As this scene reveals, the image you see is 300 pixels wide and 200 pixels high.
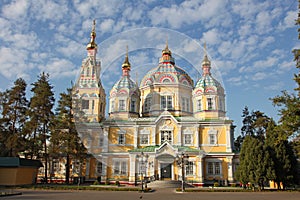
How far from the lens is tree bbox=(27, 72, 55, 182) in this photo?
32938 mm

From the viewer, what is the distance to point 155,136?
33.9 metres

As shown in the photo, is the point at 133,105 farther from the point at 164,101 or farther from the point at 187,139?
the point at 187,139

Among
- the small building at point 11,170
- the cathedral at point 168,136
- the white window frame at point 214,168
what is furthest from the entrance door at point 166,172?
the small building at point 11,170

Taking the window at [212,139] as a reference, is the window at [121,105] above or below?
above

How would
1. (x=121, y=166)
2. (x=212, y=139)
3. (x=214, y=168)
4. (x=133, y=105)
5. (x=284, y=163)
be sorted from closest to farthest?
(x=284, y=163)
(x=214, y=168)
(x=121, y=166)
(x=212, y=139)
(x=133, y=105)

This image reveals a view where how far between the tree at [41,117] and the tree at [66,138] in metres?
1.47

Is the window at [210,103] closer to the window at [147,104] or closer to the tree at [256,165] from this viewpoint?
the window at [147,104]

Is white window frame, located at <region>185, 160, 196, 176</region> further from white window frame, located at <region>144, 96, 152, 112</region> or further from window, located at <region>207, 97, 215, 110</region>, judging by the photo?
white window frame, located at <region>144, 96, 152, 112</region>

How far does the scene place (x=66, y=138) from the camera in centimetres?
3197

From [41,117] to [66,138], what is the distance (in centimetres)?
480

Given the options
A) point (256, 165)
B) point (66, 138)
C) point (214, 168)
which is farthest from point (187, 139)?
point (66, 138)

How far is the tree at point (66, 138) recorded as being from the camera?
3198 centimetres

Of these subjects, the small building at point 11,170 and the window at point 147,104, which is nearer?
the small building at point 11,170

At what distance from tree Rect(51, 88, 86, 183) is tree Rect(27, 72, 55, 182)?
4.81 feet
